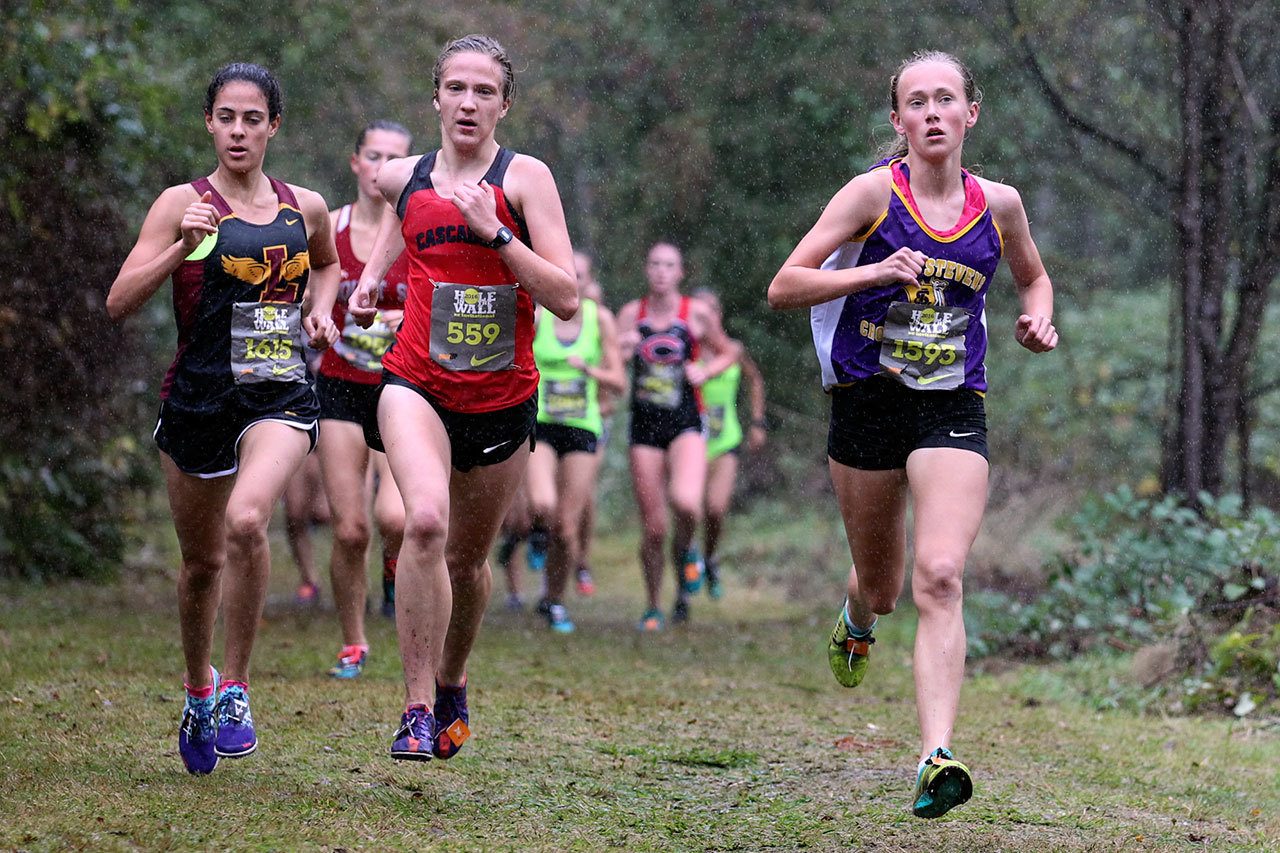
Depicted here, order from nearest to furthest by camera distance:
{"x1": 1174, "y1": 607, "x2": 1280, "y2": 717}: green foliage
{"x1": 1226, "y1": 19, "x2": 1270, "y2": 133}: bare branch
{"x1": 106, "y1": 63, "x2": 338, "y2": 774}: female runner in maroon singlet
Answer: {"x1": 106, "y1": 63, "x2": 338, "y2": 774}: female runner in maroon singlet, {"x1": 1174, "y1": 607, "x2": 1280, "y2": 717}: green foliage, {"x1": 1226, "y1": 19, "x2": 1270, "y2": 133}: bare branch

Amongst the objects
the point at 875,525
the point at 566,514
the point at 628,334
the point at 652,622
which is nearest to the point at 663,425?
the point at 628,334

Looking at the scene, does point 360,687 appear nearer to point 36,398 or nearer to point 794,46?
point 36,398

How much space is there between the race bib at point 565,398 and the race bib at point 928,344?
5.22 metres

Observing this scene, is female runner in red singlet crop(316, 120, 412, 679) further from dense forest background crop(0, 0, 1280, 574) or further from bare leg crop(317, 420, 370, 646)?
dense forest background crop(0, 0, 1280, 574)

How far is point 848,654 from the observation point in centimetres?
626

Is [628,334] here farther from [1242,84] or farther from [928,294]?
[928,294]

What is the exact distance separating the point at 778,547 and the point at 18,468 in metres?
7.67

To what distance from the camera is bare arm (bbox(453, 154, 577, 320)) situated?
4.80 m

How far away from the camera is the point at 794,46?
15930 mm

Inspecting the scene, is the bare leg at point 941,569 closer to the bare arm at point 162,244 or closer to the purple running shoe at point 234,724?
the purple running shoe at point 234,724

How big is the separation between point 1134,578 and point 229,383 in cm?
543

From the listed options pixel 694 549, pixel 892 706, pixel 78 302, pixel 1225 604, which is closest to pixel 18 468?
pixel 78 302

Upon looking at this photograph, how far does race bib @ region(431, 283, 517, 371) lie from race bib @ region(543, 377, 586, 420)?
16.6 feet

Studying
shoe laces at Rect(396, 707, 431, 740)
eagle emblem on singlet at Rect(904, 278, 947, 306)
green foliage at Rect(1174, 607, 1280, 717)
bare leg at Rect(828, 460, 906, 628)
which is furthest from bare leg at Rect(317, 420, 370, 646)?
green foliage at Rect(1174, 607, 1280, 717)
